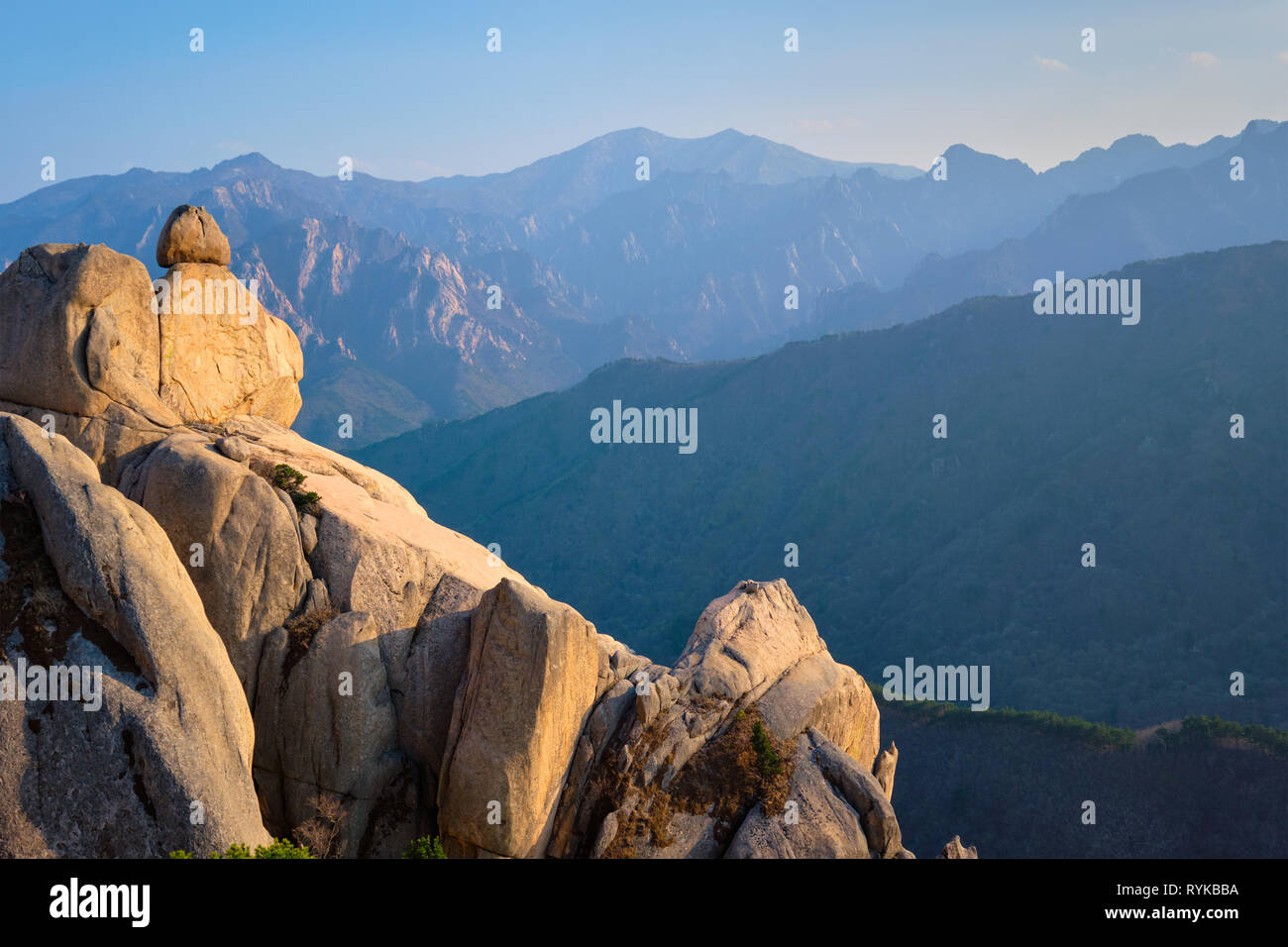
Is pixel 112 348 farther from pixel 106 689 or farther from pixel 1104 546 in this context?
pixel 1104 546

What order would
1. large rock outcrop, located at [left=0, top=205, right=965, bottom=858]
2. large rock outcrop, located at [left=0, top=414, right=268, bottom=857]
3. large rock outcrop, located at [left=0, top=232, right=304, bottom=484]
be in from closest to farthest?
large rock outcrop, located at [left=0, top=414, right=268, bottom=857] → large rock outcrop, located at [left=0, top=205, right=965, bottom=858] → large rock outcrop, located at [left=0, top=232, right=304, bottom=484]

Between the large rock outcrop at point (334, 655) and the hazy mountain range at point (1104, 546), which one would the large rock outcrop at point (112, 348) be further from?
the hazy mountain range at point (1104, 546)

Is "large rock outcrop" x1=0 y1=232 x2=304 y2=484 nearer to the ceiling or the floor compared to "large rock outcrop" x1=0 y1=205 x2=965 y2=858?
nearer to the ceiling

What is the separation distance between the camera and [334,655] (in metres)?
33.6

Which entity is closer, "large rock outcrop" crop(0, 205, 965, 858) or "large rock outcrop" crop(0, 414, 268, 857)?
"large rock outcrop" crop(0, 414, 268, 857)

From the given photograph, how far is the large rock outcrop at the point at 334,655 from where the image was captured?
90.0 feet

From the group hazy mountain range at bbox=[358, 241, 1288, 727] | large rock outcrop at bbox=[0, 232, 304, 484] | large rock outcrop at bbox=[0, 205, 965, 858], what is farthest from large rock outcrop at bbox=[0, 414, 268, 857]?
hazy mountain range at bbox=[358, 241, 1288, 727]

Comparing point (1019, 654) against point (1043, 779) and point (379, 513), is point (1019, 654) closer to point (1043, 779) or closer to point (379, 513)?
point (1043, 779)

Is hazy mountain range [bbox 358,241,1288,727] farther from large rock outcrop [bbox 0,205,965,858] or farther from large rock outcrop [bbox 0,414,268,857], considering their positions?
large rock outcrop [bbox 0,414,268,857]

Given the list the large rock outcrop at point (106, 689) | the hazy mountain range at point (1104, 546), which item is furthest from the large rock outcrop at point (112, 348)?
the hazy mountain range at point (1104, 546)

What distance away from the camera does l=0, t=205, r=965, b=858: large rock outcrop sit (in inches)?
1080

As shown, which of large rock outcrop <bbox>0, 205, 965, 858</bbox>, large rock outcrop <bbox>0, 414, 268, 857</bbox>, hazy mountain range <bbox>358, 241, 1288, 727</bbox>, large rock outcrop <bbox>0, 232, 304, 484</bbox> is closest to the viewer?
large rock outcrop <bbox>0, 414, 268, 857</bbox>
